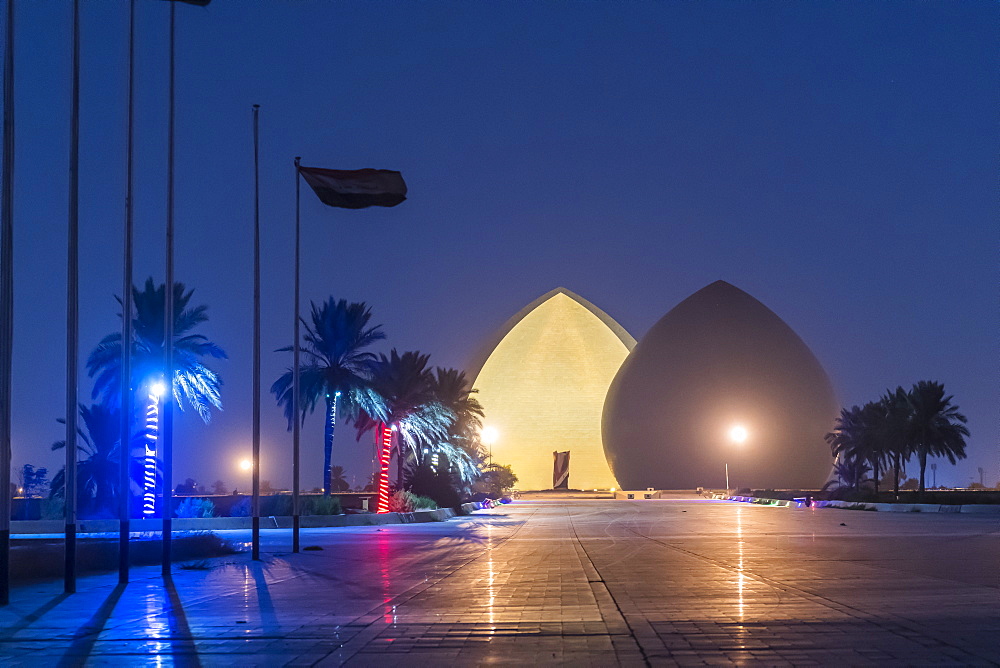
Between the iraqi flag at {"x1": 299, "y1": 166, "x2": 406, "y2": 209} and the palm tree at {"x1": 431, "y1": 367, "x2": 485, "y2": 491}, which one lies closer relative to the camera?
the iraqi flag at {"x1": 299, "y1": 166, "x2": 406, "y2": 209}

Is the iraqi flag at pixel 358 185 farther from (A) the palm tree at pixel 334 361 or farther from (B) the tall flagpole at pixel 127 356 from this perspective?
(A) the palm tree at pixel 334 361

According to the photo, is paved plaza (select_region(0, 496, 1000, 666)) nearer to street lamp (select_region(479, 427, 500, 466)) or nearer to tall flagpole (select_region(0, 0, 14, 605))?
tall flagpole (select_region(0, 0, 14, 605))

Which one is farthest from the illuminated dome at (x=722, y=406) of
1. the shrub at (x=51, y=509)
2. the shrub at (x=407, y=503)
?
the shrub at (x=51, y=509)

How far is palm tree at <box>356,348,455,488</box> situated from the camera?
46.0 m

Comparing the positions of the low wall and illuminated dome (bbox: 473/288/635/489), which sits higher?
illuminated dome (bbox: 473/288/635/489)

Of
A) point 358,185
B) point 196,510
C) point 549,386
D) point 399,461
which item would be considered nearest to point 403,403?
point 399,461

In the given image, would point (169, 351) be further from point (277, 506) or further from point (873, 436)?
point (873, 436)

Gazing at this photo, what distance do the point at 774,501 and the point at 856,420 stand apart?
1549cm

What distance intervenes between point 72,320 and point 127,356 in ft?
4.09

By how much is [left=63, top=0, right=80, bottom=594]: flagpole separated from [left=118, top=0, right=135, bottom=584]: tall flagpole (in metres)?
0.70

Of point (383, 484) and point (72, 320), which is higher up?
point (72, 320)

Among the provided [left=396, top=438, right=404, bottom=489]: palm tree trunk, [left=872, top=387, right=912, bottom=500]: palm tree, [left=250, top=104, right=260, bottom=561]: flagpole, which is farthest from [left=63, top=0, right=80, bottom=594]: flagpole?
[left=872, top=387, right=912, bottom=500]: palm tree

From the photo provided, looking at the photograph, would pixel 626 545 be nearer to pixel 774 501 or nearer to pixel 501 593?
pixel 501 593

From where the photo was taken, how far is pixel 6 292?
44.9 ft
